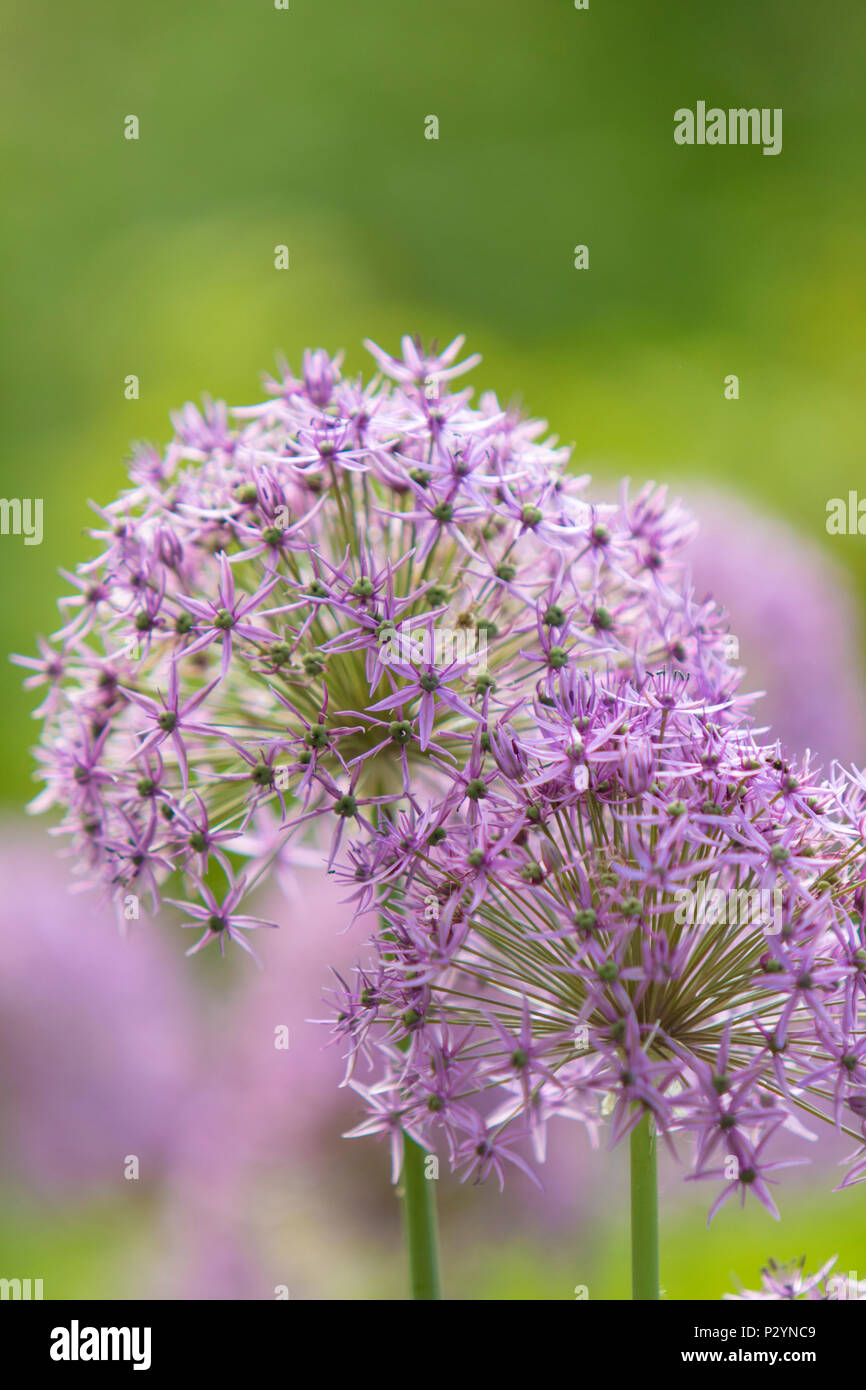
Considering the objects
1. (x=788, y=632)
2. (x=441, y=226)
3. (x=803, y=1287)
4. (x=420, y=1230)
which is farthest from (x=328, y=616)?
(x=441, y=226)

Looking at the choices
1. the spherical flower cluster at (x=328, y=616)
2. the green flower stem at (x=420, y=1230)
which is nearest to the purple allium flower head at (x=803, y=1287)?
the green flower stem at (x=420, y=1230)

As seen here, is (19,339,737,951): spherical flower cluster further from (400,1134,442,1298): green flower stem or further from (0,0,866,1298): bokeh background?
(0,0,866,1298): bokeh background

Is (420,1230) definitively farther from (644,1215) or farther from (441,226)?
(441,226)

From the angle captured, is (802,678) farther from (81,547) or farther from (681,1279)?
(81,547)

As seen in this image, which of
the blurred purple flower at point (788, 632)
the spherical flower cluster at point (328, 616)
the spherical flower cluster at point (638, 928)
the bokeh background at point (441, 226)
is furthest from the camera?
the bokeh background at point (441, 226)

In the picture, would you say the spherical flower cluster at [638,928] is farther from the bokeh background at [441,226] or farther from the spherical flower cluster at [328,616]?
the bokeh background at [441,226]

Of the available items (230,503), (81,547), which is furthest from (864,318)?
(230,503)
